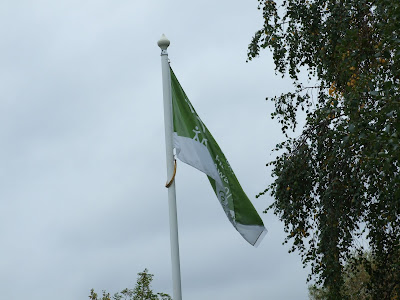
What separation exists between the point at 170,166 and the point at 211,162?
73 centimetres

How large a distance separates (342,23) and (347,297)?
454cm

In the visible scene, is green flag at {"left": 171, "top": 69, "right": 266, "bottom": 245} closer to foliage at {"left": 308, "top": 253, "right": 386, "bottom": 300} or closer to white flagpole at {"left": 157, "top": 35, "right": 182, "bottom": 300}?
white flagpole at {"left": 157, "top": 35, "right": 182, "bottom": 300}

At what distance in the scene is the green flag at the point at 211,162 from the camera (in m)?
10.3

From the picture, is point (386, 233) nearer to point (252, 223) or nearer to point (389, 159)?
point (252, 223)

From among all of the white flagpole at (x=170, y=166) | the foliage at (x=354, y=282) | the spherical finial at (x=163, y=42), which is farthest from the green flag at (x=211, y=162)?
the foliage at (x=354, y=282)

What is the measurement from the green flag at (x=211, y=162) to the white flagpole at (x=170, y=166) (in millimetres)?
111

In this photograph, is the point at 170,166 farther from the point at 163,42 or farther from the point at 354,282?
the point at 354,282

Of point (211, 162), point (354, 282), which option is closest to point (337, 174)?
point (211, 162)

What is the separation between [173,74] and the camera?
34.6 ft

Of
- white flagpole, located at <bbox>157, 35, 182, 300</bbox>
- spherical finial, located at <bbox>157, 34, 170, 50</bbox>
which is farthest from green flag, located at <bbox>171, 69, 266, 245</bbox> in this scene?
spherical finial, located at <bbox>157, 34, 170, 50</bbox>

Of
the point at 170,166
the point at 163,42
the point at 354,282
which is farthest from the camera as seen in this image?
the point at 354,282

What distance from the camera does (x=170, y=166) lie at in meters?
10.0

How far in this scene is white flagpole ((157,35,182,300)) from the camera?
9.57 metres

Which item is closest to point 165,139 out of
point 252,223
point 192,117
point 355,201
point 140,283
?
point 192,117
